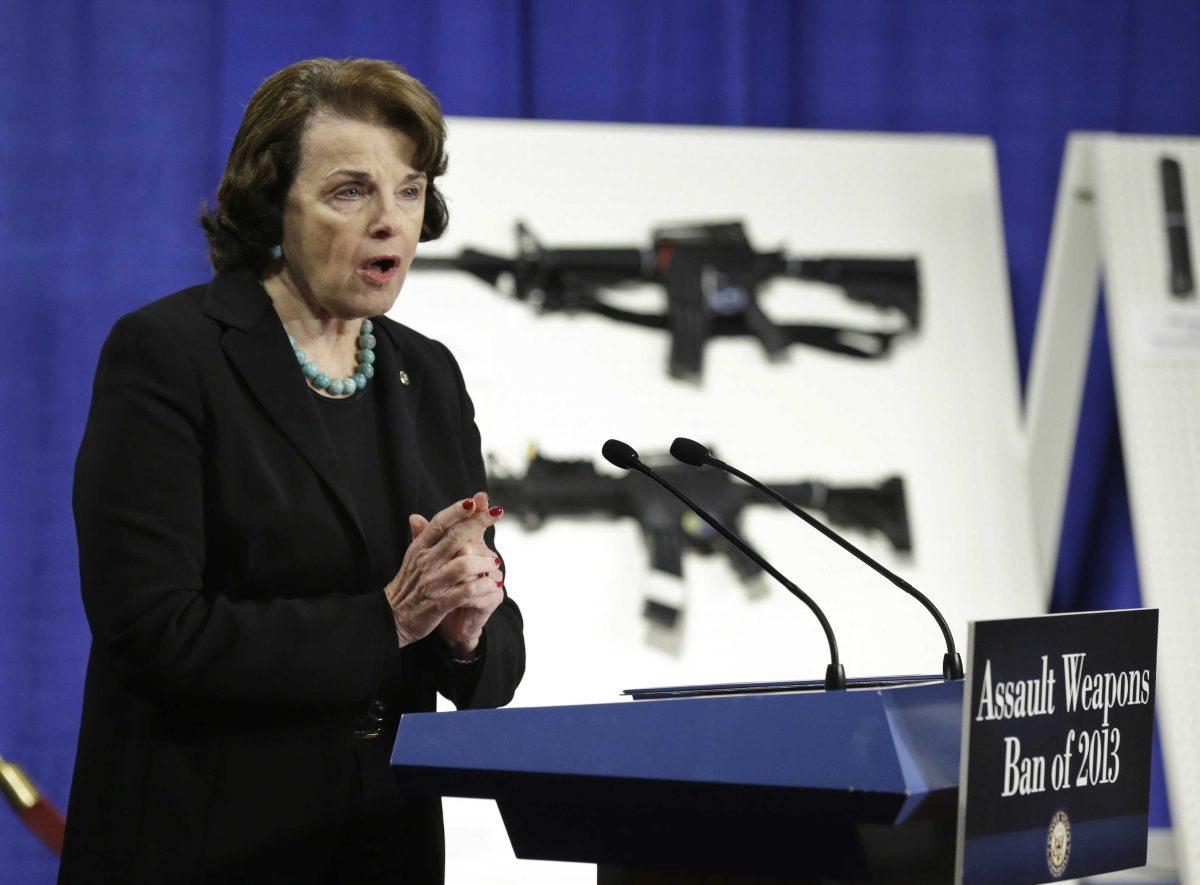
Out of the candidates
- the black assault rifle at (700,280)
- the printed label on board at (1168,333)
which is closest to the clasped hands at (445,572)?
the black assault rifle at (700,280)

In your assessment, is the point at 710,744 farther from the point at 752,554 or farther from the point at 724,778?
Result: the point at 752,554

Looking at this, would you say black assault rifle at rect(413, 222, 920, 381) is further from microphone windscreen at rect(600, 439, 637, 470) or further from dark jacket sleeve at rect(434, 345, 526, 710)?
microphone windscreen at rect(600, 439, 637, 470)

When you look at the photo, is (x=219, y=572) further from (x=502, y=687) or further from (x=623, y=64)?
(x=623, y=64)

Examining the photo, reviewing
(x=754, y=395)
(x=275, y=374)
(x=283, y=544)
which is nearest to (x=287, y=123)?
(x=275, y=374)

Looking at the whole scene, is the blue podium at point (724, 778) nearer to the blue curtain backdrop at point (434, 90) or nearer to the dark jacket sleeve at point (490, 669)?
the dark jacket sleeve at point (490, 669)

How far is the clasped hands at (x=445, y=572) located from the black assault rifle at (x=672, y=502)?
1609mm

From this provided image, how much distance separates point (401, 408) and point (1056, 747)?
749mm

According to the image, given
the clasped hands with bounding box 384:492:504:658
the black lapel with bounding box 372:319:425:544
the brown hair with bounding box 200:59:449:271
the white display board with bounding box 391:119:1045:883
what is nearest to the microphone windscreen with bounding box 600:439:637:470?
the clasped hands with bounding box 384:492:504:658

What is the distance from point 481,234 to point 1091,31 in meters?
1.88

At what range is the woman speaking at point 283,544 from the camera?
4.28 ft

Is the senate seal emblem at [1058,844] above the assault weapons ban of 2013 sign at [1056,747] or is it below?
below

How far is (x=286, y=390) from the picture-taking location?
143cm

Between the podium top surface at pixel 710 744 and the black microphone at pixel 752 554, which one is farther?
the black microphone at pixel 752 554

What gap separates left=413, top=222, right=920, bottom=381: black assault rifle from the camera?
310 cm
